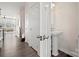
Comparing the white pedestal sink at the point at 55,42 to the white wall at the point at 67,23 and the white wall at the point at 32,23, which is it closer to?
the white wall at the point at 67,23

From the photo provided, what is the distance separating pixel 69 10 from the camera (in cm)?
193

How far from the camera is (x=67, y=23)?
1.93 m

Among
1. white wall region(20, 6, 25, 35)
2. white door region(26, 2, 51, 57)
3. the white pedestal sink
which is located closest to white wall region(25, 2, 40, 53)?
white door region(26, 2, 51, 57)

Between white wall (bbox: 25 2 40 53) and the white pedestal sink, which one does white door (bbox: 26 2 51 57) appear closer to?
white wall (bbox: 25 2 40 53)

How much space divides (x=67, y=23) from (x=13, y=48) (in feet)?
3.70

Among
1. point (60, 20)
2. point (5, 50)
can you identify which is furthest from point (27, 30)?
point (60, 20)

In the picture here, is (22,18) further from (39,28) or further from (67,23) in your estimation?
(67,23)

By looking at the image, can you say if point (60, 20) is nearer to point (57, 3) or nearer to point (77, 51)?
point (57, 3)

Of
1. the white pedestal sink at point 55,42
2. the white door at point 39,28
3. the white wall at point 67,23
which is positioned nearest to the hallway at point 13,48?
the white door at point 39,28

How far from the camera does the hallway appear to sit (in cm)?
185

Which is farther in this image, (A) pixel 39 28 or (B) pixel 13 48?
(A) pixel 39 28

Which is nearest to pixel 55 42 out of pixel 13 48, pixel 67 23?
pixel 67 23

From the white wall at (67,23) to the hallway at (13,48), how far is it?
618mm

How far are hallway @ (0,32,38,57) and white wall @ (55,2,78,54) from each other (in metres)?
0.62
